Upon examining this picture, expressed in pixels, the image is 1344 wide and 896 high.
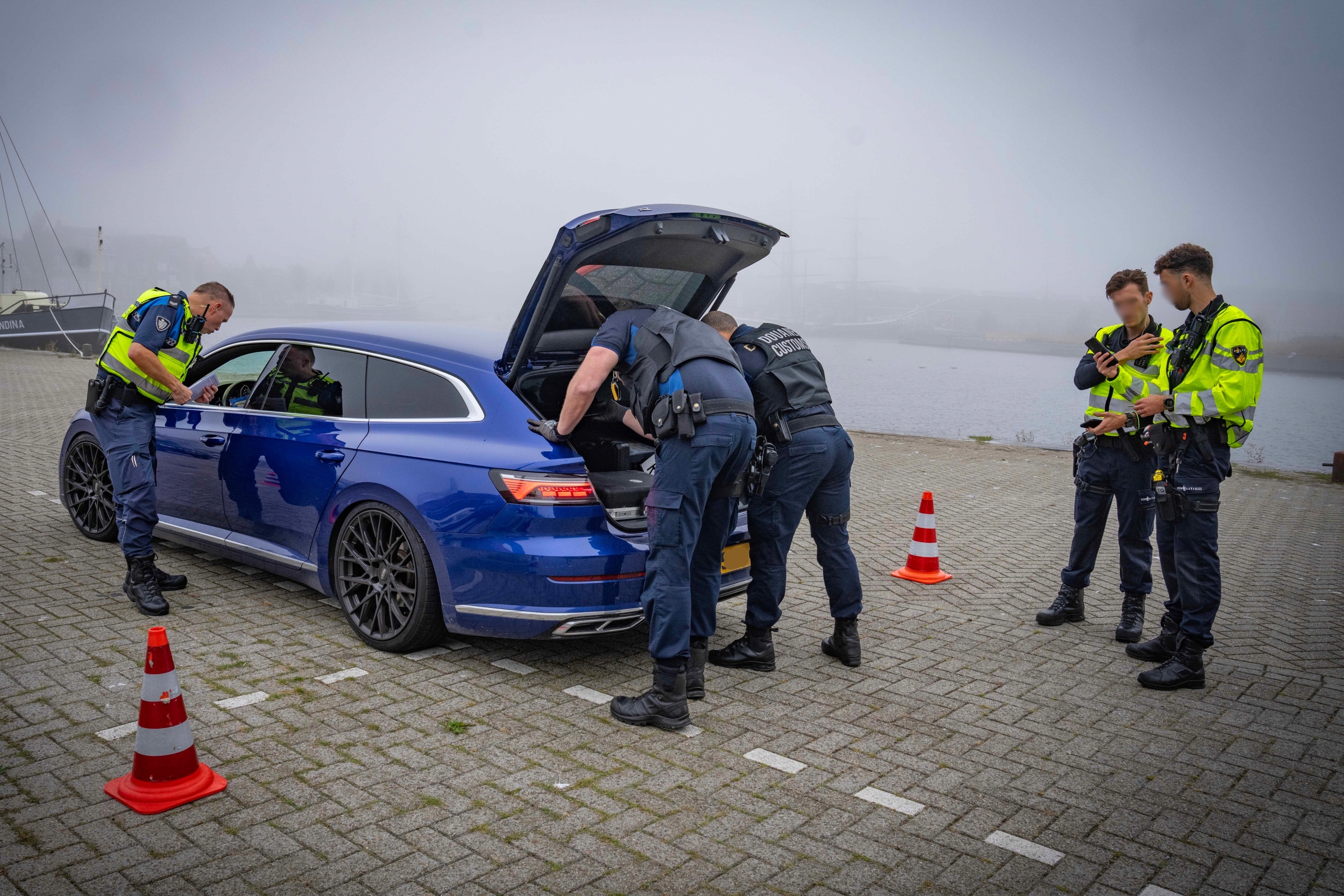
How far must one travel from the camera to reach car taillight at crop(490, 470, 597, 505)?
406 cm

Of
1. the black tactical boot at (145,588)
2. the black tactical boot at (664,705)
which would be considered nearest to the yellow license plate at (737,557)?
the black tactical boot at (664,705)

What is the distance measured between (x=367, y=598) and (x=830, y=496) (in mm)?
2318

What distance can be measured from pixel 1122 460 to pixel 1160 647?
1053 mm

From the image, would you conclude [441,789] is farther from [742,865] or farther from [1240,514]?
Result: [1240,514]

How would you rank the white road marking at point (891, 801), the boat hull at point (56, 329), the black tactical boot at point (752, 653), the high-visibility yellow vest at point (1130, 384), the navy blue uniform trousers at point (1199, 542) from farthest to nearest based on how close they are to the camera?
the boat hull at point (56, 329) → the high-visibility yellow vest at point (1130, 384) → the black tactical boot at point (752, 653) → the navy blue uniform trousers at point (1199, 542) → the white road marking at point (891, 801)

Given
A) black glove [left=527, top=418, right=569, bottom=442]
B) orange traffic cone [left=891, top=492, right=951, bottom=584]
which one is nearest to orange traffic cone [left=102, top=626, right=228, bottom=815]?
black glove [left=527, top=418, right=569, bottom=442]

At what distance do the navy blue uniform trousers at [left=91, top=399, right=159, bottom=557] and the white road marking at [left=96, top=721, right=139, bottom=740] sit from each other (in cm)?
171

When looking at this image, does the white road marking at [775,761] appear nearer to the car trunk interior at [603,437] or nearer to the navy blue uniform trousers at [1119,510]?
the car trunk interior at [603,437]

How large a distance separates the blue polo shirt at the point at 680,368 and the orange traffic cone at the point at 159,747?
202 centimetres

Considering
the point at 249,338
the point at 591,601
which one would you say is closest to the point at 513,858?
the point at 591,601

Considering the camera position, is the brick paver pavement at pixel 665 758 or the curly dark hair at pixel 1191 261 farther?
the curly dark hair at pixel 1191 261

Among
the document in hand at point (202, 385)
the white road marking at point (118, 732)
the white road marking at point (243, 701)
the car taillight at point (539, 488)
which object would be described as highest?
the document in hand at point (202, 385)

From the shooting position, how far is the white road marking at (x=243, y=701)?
154 inches

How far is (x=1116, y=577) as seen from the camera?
6.79m
